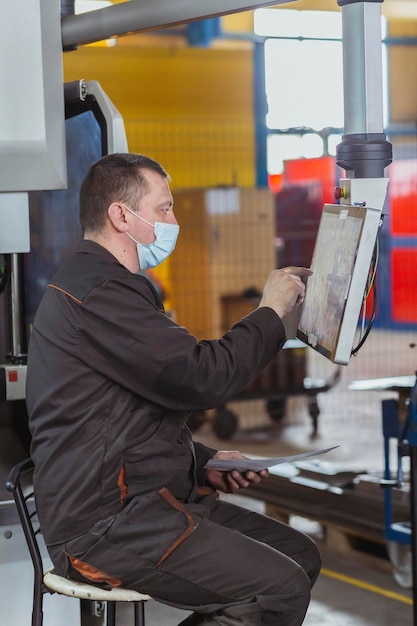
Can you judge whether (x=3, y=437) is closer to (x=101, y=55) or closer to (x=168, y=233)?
(x=168, y=233)

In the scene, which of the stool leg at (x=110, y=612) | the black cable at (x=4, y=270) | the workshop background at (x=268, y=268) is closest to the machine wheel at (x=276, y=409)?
the workshop background at (x=268, y=268)

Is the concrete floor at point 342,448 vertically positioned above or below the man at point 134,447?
below

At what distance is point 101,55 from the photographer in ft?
32.1

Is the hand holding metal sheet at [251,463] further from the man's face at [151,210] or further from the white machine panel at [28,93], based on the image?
the white machine panel at [28,93]

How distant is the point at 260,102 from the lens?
1068cm

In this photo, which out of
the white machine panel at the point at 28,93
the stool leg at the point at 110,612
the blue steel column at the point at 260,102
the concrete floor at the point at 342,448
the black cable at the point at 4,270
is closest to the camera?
the stool leg at the point at 110,612

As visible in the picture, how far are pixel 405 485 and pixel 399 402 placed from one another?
37 centimetres

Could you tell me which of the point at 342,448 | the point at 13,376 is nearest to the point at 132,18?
the point at 13,376

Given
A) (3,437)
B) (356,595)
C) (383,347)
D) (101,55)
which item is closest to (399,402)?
(356,595)

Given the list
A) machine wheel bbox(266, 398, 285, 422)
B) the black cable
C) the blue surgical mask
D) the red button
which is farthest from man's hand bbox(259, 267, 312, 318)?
machine wheel bbox(266, 398, 285, 422)

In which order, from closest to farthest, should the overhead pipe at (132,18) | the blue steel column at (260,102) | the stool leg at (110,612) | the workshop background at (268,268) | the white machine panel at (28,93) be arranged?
the stool leg at (110,612) → the white machine panel at (28,93) → the overhead pipe at (132,18) → the workshop background at (268,268) → the blue steel column at (260,102)

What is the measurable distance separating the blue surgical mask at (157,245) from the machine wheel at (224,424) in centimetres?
509

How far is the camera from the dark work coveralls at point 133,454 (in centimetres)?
224

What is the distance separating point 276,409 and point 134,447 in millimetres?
5903
